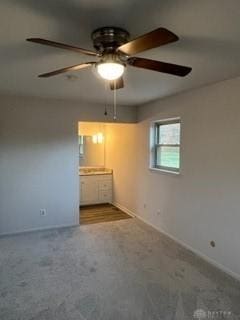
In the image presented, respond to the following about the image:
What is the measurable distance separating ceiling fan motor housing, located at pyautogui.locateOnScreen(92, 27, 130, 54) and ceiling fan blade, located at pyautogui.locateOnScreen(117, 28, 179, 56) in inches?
7.0

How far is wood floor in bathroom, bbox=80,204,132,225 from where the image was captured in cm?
518

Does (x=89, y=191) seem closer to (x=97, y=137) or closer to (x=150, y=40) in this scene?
(x=97, y=137)

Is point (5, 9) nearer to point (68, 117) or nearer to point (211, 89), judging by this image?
point (211, 89)

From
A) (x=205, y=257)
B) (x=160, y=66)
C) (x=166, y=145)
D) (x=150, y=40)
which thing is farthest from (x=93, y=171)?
(x=150, y=40)

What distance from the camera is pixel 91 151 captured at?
670 cm

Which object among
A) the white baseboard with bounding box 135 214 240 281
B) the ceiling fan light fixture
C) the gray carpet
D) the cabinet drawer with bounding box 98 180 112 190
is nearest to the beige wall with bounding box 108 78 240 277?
the white baseboard with bounding box 135 214 240 281

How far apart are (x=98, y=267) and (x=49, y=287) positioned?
0.67 m

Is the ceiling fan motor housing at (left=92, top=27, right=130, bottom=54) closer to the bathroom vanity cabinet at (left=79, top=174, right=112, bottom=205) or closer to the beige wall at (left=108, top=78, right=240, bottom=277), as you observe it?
the beige wall at (left=108, top=78, right=240, bottom=277)

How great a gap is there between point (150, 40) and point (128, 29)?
416 millimetres

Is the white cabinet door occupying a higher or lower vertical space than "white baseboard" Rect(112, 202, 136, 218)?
higher

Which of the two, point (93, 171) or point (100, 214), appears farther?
point (93, 171)

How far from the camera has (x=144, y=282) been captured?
2818 mm

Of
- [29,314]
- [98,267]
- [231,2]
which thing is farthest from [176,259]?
[231,2]

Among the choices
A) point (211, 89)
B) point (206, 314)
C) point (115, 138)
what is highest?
point (211, 89)
